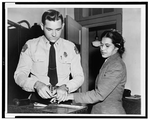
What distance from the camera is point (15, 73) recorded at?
4.78 ft

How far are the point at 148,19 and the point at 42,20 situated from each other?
0.80m

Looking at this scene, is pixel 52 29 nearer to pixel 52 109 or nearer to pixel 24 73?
pixel 24 73

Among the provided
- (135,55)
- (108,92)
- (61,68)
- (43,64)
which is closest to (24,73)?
(43,64)

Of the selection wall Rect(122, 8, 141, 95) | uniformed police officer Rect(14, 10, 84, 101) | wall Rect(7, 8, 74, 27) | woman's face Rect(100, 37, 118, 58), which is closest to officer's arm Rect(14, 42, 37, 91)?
uniformed police officer Rect(14, 10, 84, 101)

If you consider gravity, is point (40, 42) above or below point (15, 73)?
above

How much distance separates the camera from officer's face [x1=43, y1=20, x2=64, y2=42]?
149 centimetres

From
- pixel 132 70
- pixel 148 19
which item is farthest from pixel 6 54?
pixel 148 19

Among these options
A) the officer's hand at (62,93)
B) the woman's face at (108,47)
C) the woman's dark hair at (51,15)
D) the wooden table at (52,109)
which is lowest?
the wooden table at (52,109)

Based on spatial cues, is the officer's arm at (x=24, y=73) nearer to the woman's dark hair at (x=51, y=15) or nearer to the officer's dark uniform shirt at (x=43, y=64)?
the officer's dark uniform shirt at (x=43, y=64)

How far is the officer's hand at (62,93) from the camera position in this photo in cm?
137

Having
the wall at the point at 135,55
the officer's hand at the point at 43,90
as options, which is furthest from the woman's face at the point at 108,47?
the officer's hand at the point at 43,90

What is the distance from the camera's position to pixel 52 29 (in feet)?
4.90

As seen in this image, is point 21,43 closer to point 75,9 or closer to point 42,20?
point 42,20

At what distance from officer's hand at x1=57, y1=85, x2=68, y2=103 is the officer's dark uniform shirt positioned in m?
0.04
